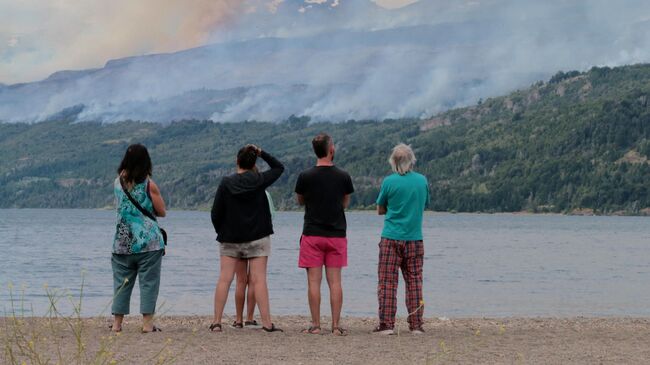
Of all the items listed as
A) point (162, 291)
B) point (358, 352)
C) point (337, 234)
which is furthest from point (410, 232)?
point (162, 291)

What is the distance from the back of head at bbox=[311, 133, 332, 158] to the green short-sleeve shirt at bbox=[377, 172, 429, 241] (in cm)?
98

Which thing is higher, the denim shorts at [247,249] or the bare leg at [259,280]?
the denim shorts at [247,249]

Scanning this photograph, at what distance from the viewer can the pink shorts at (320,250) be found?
1528 cm

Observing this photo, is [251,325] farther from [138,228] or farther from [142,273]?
[138,228]

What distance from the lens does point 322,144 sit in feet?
49.2

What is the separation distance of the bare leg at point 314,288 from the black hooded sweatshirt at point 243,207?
0.88 m

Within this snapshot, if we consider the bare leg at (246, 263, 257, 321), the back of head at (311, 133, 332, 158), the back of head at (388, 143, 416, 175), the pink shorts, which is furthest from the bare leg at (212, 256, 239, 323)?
the back of head at (388, 143, 416, 175)

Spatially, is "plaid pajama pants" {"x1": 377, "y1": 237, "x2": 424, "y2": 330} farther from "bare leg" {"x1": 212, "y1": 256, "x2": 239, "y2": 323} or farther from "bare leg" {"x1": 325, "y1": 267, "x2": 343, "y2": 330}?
"bare leg" {"x1": 212, "y1": 256, "x2": 239, "y2": 323}

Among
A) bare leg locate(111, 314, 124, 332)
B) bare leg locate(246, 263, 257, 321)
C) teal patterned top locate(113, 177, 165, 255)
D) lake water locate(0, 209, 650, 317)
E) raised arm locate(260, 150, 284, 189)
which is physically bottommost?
lake water locate(0, 209, 650, 317)

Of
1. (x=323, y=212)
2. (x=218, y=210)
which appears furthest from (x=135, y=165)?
(x=323, y=212)

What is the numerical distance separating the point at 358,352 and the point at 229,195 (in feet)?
9.69

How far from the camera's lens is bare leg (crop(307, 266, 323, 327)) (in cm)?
1541

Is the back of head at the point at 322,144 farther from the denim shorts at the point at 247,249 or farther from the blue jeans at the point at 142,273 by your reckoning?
the blue jeans at the point at 142,273

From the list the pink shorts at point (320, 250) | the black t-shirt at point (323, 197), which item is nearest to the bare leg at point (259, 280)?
the pink shorts at point (320, 250)
